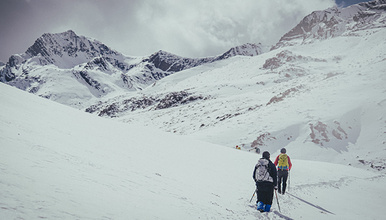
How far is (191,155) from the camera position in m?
13.3

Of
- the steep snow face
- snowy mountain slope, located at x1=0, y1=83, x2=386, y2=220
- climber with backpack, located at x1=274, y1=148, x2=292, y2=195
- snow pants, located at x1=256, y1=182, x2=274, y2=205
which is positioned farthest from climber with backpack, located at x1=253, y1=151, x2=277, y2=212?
the steep snow face

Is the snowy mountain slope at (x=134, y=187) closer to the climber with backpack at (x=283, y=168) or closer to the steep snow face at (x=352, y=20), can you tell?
the climber with backpack at (x=283, y=168)

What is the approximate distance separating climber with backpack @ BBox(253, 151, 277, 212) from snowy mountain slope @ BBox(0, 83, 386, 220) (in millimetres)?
345

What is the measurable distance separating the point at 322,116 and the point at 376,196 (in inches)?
657

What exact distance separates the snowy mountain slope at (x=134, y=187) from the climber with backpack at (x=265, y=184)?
0.34 metres

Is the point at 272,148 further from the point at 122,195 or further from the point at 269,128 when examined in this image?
the point at 122,195

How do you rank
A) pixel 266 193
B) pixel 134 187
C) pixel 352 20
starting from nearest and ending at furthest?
pixel 134 187
pixel 266 193
pixel 352 20

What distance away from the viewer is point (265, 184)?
6.84 meters

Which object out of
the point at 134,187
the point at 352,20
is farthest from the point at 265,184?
the point at 352,20

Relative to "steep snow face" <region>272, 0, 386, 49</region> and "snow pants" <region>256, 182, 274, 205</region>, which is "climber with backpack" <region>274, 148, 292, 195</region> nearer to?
"snow pants" <region>256, 182, 274, 205</region>

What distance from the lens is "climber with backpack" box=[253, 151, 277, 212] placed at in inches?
267

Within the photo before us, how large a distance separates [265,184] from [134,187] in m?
4.31

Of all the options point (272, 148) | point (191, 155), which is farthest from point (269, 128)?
point (191, 155)

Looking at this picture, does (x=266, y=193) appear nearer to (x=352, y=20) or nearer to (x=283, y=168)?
(x=283, y=168)
